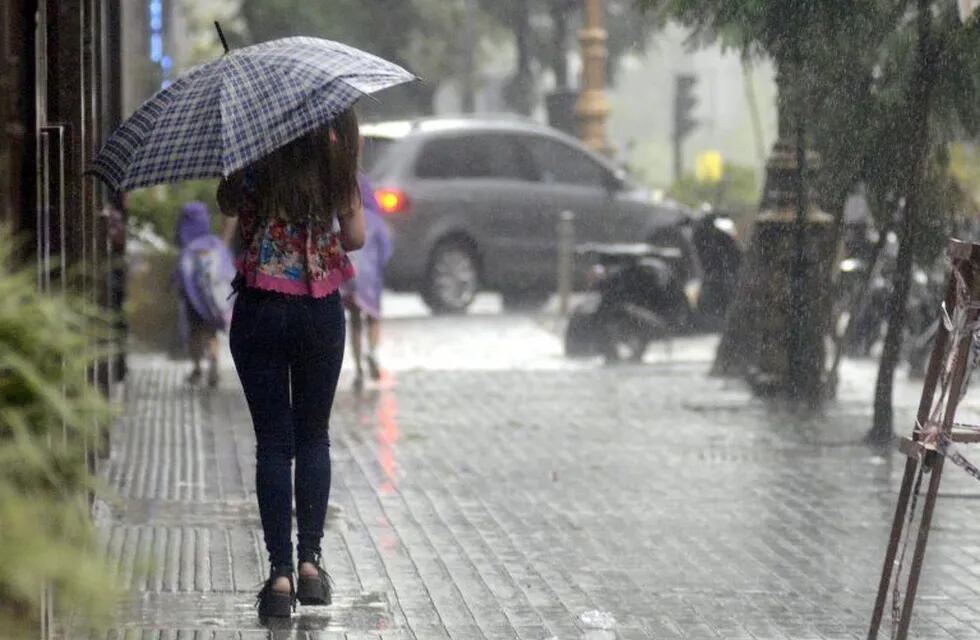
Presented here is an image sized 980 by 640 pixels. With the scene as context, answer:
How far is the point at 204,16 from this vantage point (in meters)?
43.6

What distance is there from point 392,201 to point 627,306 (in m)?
5.52

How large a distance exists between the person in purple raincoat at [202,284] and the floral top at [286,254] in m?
7.47

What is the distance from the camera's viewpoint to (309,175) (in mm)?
6234

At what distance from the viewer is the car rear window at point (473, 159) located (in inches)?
882

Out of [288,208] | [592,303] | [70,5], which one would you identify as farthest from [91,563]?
[592,303]

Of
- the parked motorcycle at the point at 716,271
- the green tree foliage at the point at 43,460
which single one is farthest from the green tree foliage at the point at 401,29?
the green tree foliage at the point at 43,460

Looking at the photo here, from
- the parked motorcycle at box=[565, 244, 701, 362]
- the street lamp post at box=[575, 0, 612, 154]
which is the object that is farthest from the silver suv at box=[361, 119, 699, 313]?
the street lamp post at box=[575, 0, 612, 154]

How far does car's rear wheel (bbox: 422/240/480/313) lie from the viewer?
2230 cm

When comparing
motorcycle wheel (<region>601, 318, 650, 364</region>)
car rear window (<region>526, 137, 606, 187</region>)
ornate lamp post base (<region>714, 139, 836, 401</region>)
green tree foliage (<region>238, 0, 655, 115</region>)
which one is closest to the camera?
ornate lamp post base (<region>714, 139, 836, 401</region>)

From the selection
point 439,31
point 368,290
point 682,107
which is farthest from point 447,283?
point 439,31

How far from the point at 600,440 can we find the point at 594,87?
59.2 feet

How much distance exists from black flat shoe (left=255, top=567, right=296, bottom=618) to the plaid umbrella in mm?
1215

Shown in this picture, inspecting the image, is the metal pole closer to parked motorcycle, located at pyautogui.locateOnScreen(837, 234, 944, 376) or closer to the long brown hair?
parked motorcycle, located at pyautogui.locateOnScreen(837, 234, 944, 376)

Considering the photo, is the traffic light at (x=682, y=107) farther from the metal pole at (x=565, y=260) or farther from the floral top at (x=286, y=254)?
the floral top at (x=286, y=254)
